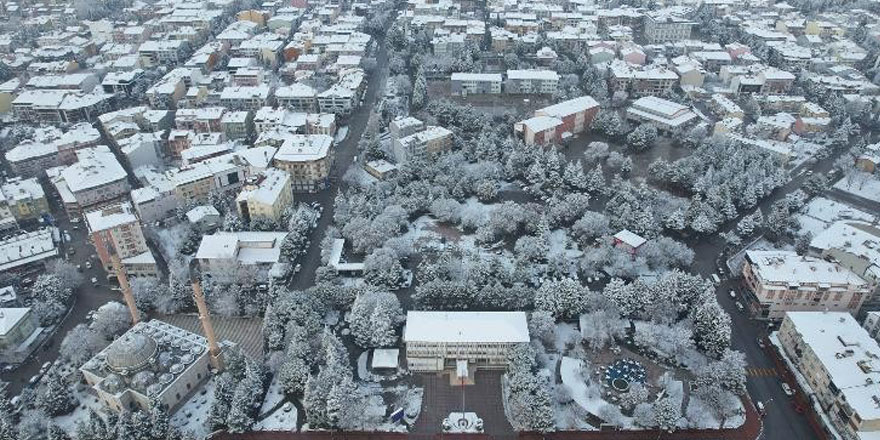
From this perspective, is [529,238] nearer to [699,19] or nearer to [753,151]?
[753,151]

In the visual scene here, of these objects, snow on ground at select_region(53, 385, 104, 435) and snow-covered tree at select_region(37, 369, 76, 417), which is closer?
snow-covered tree at select_region(37, 369, 76, 417)

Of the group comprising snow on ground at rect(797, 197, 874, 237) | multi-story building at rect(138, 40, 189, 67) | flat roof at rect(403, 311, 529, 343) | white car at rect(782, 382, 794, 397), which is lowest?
white car at rect(782, 382, 794, 397)

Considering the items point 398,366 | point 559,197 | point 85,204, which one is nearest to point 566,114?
point 559,197

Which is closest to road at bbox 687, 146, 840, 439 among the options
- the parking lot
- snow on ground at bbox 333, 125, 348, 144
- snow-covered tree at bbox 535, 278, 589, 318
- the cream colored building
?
snow-covered tree at bbox 535, 278, 589, 318

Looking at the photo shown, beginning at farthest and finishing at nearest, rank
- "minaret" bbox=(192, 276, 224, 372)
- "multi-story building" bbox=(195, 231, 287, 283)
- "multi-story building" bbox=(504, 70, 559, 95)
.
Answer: "multi-story building" bbox=(504, 70, 559, 95) → "multi-story building" bbox=(195, 231, 287, 283) → "minaret" bbox=(192, 276, 224, 372)

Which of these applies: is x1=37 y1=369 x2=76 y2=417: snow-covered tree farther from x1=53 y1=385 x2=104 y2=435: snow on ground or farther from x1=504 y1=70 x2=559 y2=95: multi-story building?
x1=504 y1=70 x2=559 y2=95: multi-story building

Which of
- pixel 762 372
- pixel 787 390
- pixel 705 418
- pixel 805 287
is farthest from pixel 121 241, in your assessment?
pixel 805 287

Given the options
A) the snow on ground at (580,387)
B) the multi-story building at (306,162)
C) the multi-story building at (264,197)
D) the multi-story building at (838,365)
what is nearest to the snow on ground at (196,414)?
the multi-story building at (264,197)
